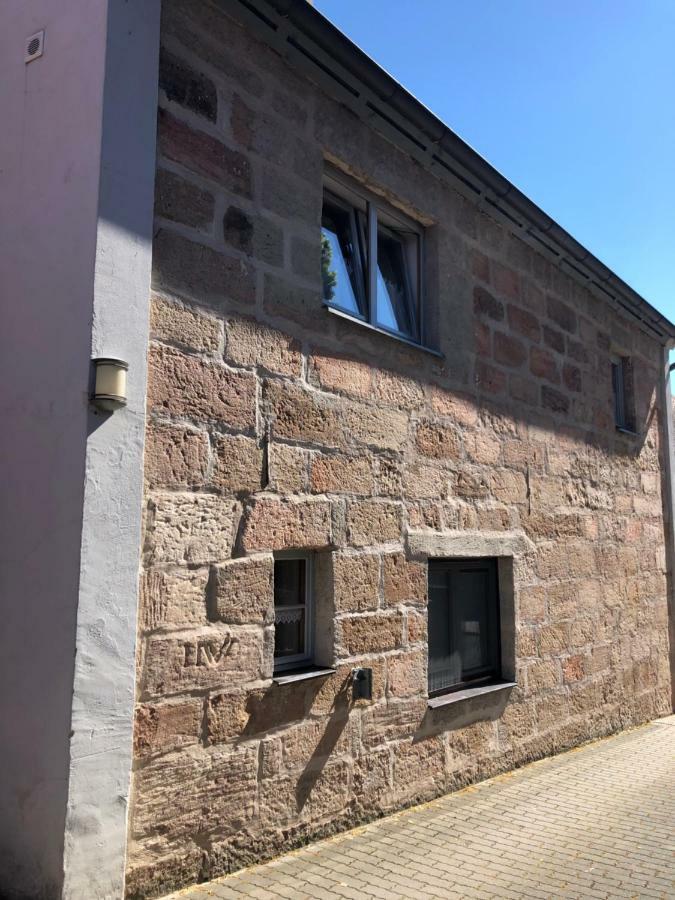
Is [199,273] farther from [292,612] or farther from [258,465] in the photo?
[292,612]

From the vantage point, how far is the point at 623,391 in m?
8.44

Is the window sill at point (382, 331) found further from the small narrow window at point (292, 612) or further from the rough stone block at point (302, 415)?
the small narrow window at point (292, 612)

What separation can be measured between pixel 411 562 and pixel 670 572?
4.74 m

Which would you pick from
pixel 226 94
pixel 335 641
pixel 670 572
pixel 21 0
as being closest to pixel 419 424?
pixel 335 641

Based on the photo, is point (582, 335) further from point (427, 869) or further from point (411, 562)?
point (427, 869)

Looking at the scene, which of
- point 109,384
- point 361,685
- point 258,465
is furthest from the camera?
point 361,685

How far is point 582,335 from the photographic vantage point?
7.24 meters

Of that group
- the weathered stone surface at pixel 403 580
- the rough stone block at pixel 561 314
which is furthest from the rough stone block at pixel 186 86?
the rough stone block at pixel 561 314

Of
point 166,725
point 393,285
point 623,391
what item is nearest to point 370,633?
point 166,725

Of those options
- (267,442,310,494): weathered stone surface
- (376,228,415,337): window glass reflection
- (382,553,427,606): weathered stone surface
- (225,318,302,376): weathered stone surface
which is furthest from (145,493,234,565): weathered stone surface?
(376,228,415,337): window glass reflection

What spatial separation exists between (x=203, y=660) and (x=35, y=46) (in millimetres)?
2835

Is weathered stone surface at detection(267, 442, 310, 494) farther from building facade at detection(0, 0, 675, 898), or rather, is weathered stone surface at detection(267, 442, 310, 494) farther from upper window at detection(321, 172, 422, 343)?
upper window at detection(321, 172, 422, 343)

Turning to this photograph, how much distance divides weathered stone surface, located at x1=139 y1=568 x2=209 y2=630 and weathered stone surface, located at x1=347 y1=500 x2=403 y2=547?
1.06 meters

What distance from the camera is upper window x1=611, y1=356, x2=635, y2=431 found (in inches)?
328
